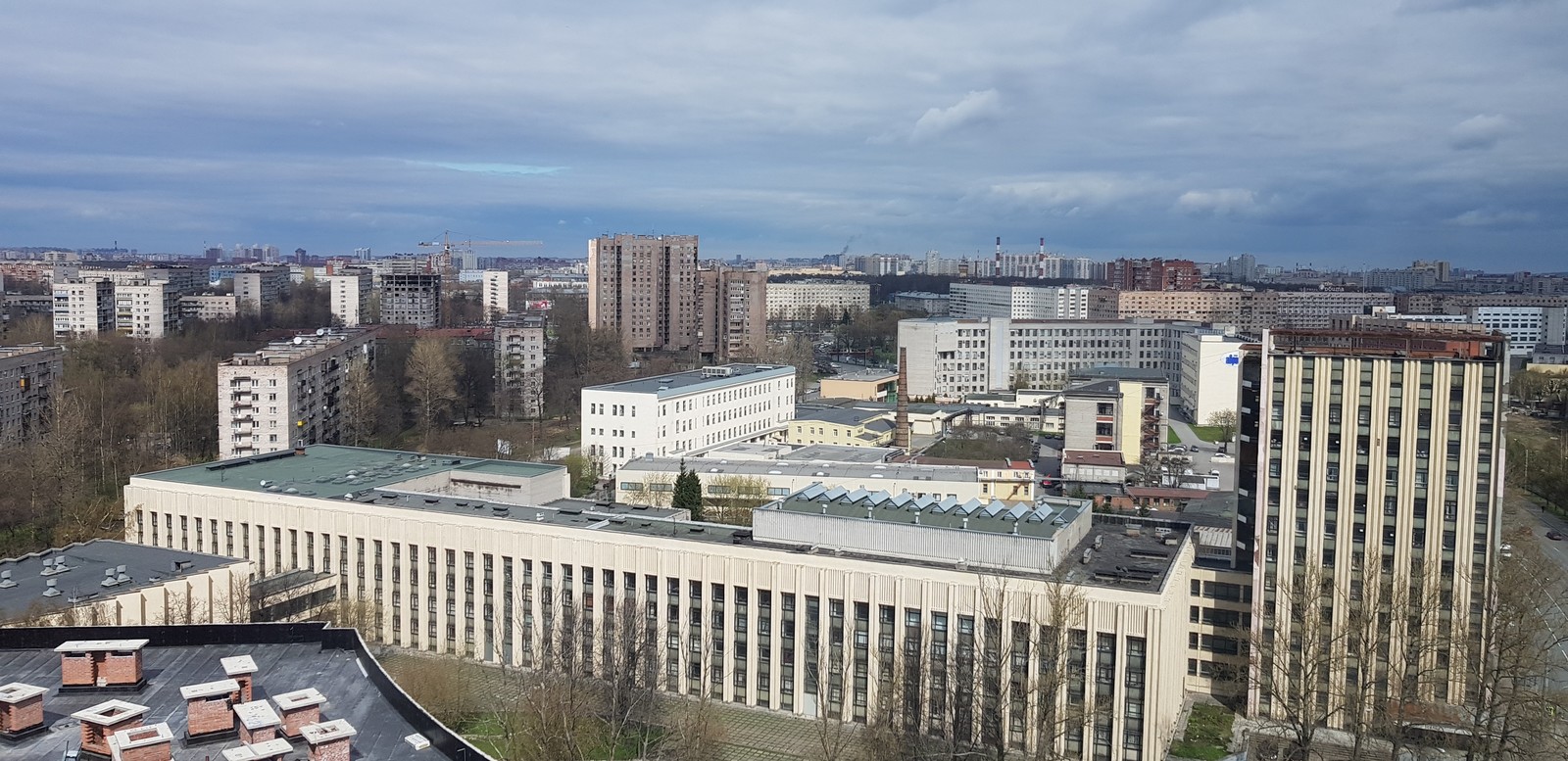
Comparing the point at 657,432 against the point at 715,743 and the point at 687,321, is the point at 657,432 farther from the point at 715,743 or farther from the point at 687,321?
the point at 687,321

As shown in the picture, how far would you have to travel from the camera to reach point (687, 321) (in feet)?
272

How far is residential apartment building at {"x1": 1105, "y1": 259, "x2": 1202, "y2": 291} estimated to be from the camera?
119938 millimetres

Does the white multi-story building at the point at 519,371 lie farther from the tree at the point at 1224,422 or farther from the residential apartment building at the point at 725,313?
the tree at the point at 1224,422

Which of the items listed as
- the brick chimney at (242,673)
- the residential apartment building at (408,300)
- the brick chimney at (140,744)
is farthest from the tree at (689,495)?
the residential apartment building at (408,300)

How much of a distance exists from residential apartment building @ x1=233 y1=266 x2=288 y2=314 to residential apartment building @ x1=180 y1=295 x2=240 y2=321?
1047 millimetres

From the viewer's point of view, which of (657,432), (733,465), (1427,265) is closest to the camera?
(733,465)

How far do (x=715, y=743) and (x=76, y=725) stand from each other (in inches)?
373

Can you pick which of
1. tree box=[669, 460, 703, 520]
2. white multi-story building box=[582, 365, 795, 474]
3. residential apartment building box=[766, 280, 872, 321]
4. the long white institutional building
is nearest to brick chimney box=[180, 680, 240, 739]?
the long white institutional building

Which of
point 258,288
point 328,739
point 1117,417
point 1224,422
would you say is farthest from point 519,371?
point 258,288

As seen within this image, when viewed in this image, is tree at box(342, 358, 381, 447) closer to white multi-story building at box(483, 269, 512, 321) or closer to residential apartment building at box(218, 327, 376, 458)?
residential apartment building at box(218, 327, 376, 458)

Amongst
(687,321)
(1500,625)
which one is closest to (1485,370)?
(1500,625)

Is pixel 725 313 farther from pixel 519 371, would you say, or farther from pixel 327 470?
pixel 327 470

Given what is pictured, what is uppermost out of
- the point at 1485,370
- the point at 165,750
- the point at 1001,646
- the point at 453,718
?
the point at 1485,370

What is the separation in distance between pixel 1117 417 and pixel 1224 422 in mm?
17483
